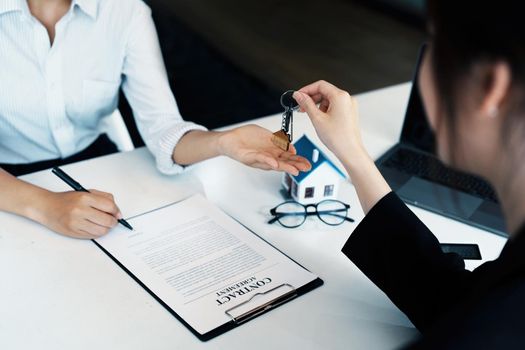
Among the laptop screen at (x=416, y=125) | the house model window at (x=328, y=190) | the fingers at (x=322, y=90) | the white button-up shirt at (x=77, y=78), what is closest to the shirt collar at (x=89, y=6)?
the white button-up shirt at (x=77, y=78)

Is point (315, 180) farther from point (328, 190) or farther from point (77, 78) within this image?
point (77, 78)

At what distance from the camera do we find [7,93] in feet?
4.52

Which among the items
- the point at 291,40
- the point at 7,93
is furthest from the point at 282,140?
the point at 291,40

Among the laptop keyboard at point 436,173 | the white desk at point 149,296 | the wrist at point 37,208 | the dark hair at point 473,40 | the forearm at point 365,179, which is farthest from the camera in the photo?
the laptop keyboard at point 436,173

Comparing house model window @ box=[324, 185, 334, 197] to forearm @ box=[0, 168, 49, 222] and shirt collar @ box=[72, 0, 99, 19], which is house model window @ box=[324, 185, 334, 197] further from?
shirt collar @ box=[72, 0, 99, 19]

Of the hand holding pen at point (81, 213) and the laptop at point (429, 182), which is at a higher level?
the laptop at point (429, 182)

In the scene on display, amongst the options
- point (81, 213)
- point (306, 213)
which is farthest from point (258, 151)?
point (81, 213)

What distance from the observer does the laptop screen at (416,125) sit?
1460 mm

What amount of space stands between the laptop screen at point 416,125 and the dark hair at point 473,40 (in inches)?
33.0

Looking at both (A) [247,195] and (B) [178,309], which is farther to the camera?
(A) [247,195]

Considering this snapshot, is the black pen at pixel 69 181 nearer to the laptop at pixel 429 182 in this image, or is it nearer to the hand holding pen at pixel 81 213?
the hand holding pen at pixel 81 213

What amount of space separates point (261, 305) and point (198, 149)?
479mm

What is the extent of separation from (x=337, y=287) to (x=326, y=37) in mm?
3509

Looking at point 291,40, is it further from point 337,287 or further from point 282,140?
point 337,287
